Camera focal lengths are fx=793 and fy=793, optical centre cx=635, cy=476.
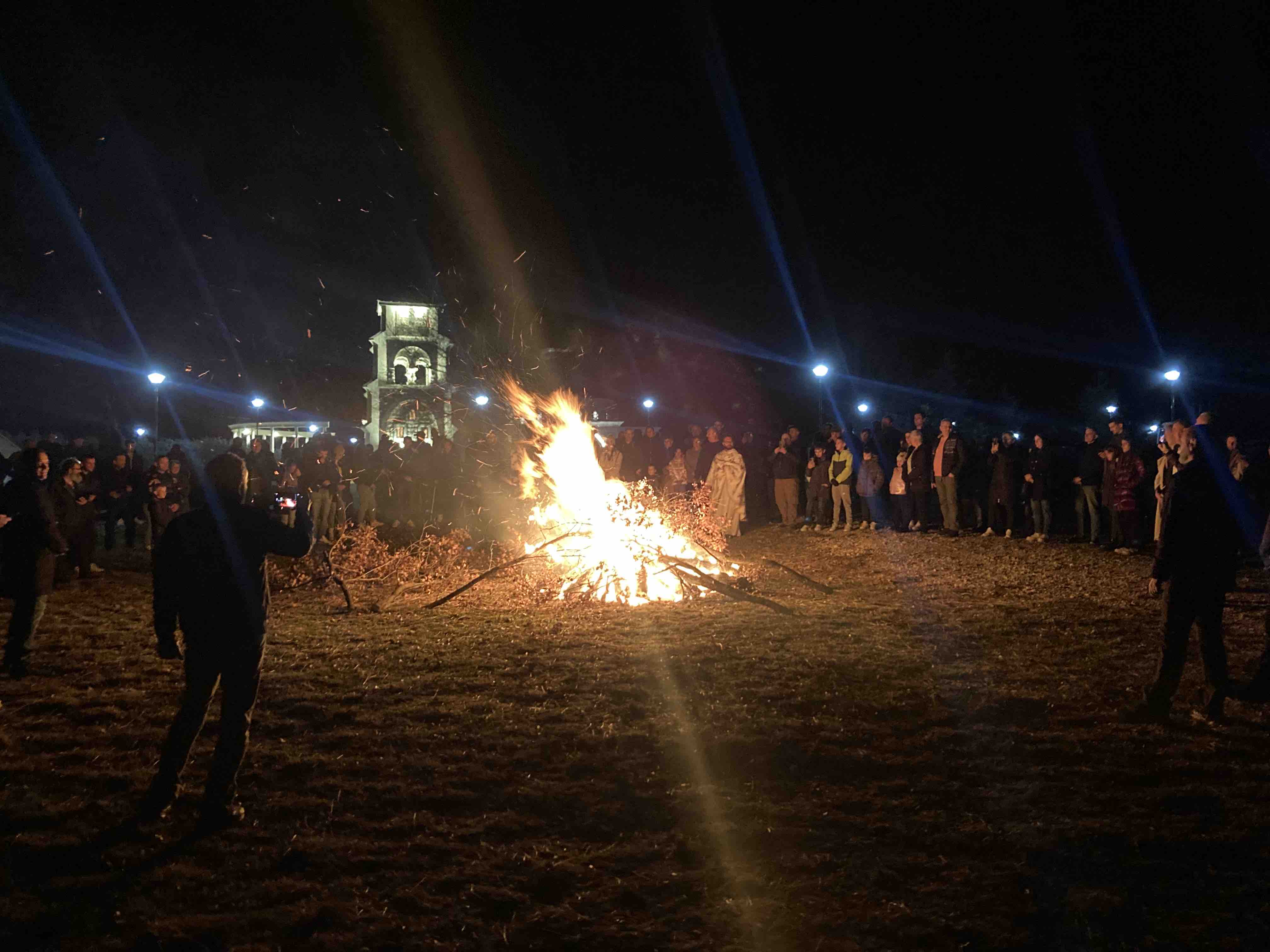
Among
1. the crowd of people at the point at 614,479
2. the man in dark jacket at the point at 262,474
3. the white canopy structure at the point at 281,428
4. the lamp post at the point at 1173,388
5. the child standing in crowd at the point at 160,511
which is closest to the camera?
the crowd of people at the point at 614,479

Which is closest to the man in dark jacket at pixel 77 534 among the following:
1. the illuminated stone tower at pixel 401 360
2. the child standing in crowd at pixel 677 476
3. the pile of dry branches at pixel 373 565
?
the pile of dry branches at pixel 373 565

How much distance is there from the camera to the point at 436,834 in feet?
13.6

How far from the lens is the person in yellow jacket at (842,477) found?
1576cm

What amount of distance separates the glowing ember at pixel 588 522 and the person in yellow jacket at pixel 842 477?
5.61 metres

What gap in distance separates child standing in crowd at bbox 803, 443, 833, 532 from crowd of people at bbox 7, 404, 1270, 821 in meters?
0.04

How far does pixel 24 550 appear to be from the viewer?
6836 mm

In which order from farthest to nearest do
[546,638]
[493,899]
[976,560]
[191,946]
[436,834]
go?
[976,560] < [546,638] < [436,834] < [493,899] < [191,946]

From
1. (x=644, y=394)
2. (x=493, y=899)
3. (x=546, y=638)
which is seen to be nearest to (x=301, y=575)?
(x=546, y=638)

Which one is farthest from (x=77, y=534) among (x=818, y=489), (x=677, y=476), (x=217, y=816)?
(x=818, y=489)

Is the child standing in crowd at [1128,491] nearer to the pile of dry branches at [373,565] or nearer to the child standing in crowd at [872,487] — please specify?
the child standing in crowd at [872,487]

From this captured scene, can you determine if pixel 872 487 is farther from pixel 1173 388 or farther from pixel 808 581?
pixel 1173 388

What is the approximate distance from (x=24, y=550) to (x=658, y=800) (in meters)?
5.99

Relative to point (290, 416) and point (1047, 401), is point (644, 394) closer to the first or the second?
point (1047, 401)

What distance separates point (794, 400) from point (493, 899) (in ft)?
105
